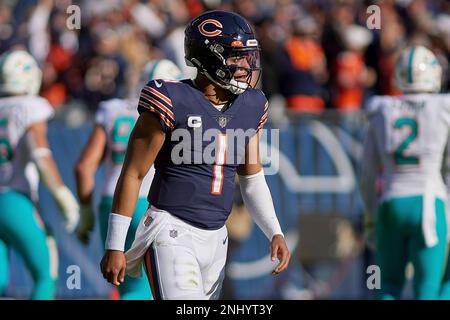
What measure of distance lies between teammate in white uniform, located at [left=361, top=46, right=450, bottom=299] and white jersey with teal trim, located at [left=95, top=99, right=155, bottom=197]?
172 cm

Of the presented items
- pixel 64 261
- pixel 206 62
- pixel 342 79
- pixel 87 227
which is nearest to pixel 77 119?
pixel 64 261

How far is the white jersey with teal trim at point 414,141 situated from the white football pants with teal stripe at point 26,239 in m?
2.50

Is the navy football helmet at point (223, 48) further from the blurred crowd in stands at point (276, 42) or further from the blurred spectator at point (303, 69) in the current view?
the blurred spectator at point (303, 69)

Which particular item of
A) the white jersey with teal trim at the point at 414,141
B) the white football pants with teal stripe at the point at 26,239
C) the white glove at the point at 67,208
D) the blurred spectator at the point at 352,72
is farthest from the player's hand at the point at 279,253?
the blurred spectator at the point at 352,72

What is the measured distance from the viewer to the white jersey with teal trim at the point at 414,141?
7836 millimetres

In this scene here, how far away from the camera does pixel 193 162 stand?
540 centimetres

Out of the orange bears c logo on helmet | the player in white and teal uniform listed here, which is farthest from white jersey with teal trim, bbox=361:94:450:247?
the orange bears c logo on helmet

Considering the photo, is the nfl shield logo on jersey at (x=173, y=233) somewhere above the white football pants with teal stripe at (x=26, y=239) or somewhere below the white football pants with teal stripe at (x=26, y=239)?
above

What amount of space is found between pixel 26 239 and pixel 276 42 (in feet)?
15.7

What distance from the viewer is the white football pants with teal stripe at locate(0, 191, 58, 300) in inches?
321

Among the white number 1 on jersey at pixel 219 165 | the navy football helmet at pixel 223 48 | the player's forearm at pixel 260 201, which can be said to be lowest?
the player's forearm at pixel 260 201

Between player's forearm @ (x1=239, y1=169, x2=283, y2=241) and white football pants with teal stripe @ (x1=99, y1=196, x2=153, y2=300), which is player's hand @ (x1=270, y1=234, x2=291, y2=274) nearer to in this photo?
player's forearm @ (x1=239, y1=169, x2=283, y2=241)

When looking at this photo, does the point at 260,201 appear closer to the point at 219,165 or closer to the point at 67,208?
the point at 219,165

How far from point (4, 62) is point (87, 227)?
1431 mm
